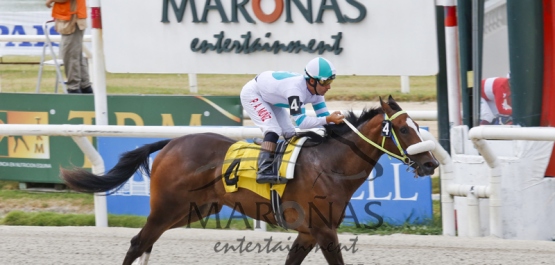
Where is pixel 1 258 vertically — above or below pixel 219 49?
below

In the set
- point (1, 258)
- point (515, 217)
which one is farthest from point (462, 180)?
point (1, 258)

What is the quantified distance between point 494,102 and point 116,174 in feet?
9.94

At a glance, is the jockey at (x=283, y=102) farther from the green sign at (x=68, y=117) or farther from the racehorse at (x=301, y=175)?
the green sign at (x=68, y=117)

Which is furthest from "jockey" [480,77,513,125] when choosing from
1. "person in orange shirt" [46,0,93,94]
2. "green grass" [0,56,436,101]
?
"green grass" [0,56,436,101]

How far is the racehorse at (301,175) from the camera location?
17.3 feet

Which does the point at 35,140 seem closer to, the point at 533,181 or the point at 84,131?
the point at 84,131

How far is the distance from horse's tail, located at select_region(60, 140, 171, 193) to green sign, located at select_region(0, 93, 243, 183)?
1.61 metres

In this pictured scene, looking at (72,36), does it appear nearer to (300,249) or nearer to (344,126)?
(344,126)

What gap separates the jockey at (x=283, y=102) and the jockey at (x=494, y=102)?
74.6 inches

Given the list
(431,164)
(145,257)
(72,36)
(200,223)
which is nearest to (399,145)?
(431,164)

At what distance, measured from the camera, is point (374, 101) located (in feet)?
39.7

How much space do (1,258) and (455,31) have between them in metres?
3.72

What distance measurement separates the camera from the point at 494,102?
7.08 metres

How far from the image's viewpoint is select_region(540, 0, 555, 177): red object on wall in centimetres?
676
